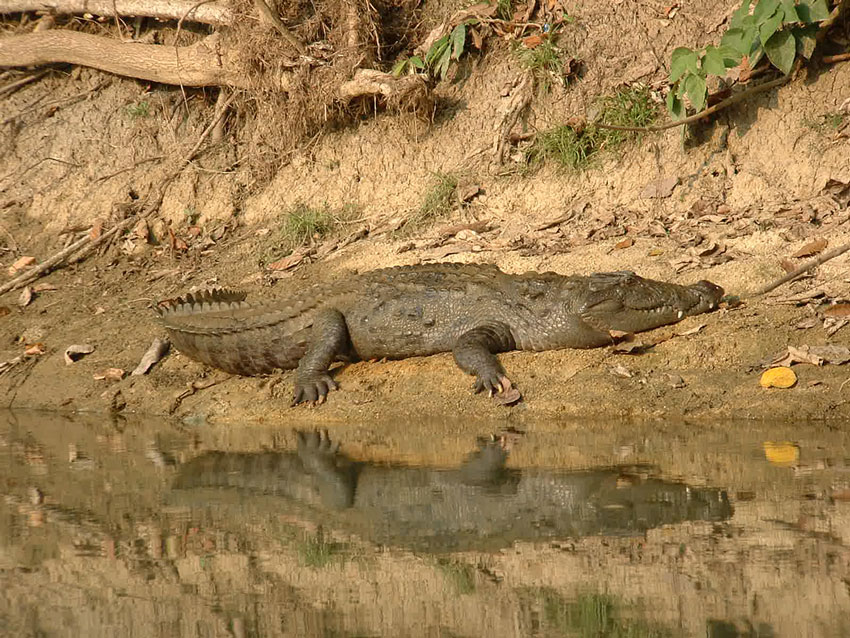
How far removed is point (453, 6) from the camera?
35.8 ft

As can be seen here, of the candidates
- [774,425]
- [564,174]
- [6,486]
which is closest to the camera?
[6,486]

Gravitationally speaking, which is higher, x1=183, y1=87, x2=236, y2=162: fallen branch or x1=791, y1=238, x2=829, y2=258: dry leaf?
x1=183, y1=87, x2=236, y2=162: fallen branch

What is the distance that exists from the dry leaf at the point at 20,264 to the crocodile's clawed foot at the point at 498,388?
5883 mm

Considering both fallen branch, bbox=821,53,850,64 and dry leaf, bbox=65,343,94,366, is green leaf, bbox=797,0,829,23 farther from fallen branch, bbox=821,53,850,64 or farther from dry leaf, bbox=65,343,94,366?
dry leaf, bbox=65,343,94,366

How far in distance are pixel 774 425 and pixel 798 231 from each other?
2.51 m

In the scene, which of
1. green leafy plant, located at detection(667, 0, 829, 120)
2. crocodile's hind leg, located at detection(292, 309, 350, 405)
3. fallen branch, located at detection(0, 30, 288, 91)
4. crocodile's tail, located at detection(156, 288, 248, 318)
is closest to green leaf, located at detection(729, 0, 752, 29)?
green leafy plant, located at detection(667, 0, 829, 120)

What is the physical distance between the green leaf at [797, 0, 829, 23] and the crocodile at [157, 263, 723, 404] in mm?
2198

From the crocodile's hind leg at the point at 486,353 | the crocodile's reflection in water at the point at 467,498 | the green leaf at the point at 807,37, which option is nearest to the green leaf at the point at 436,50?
the green leaf at the point at 807,37

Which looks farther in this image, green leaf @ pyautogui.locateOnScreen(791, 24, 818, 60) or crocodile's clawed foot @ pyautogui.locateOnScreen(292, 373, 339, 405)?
green leaf @ pyautogui.locateOnScreen(791, 24, 818, 60)

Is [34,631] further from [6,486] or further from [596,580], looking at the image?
[6,486]

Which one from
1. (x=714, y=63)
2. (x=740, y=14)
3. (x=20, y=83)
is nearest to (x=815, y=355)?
(x=714, y=63)

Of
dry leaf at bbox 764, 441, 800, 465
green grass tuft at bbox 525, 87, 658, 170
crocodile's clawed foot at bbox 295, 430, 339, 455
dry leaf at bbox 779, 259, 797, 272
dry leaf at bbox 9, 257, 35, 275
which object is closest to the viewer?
dry leaf at bbox 764, 441, 800, 465

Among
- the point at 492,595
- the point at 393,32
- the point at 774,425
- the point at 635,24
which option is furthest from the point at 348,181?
the point at 492,595

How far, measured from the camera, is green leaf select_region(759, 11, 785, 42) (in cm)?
761
